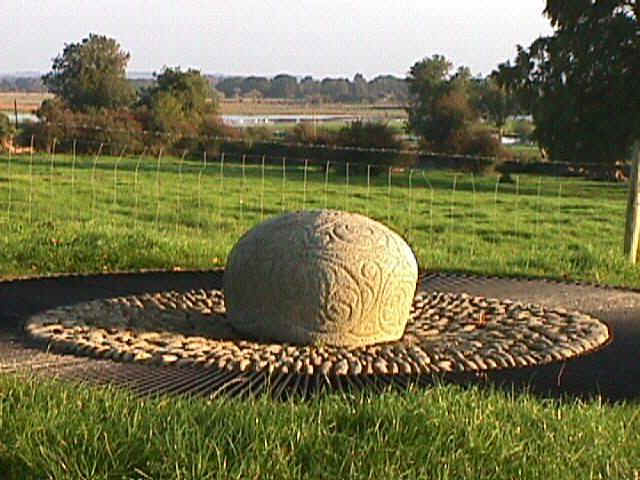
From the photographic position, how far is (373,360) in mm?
7480

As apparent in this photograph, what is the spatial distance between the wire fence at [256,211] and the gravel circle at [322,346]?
2409mm

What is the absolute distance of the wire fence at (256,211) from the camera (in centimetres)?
1223

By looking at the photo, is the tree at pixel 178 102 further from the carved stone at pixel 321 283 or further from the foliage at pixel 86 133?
the carved stone at pixel 321 283

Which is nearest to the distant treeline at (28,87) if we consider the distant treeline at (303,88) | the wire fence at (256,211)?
the distant treeline at (303,88)

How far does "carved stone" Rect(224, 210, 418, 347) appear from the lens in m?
7.81

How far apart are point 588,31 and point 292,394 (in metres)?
12.6

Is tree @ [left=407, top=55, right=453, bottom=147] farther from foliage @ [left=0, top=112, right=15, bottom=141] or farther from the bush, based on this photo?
foliage @ [left=0, top=112, right=15, bottom=141]

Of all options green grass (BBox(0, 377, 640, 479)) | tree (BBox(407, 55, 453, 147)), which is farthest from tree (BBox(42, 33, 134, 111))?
green grass (BBox(0, 377, 640, 479))

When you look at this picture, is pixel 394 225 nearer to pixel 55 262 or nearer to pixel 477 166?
pixel 55 262

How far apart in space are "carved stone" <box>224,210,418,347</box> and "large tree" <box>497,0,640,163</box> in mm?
9863

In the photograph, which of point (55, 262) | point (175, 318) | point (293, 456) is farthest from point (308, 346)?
point (55, 262)

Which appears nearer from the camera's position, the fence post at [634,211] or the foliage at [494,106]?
the fence post at [634,211]

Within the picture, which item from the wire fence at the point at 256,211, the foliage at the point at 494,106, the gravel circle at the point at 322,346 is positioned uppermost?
the foliage at the point at 494,106

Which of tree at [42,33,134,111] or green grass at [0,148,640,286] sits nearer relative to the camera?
green grass at [0,148,640,286]
